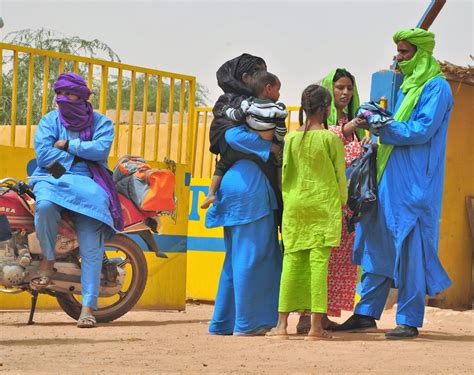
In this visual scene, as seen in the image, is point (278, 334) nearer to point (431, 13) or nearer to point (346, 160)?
point (346, 160)

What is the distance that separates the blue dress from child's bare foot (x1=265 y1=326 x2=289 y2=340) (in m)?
0.22

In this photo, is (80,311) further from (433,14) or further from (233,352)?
(433,14)

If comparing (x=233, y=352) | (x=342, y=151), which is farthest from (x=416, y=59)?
(x=233, y=352)

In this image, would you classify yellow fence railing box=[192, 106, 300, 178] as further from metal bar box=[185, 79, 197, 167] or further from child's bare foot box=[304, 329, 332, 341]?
child's bare foot box=[304, 329, 332, 341]

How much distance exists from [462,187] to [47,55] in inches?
169

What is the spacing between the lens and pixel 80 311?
28.7ft

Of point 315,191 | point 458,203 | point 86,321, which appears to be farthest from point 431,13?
point 86,321

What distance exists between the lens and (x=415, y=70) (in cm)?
796

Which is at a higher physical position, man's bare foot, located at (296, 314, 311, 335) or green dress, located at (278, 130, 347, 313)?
green dress, located at (278, 130, 347, 313)

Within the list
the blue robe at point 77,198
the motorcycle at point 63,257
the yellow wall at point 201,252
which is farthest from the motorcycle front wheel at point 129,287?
the yellow wall at point 201,252

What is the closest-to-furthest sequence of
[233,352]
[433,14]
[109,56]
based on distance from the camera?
[233,352]
[433,14]
[109,56]

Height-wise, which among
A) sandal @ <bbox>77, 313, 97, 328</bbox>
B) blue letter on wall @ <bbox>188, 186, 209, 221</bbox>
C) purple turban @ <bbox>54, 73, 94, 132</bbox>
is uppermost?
purple turban @ <bbox>54, 73, 94, 132</bbox>

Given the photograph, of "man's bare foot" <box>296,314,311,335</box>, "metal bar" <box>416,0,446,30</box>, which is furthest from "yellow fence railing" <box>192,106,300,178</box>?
"man's bare foot" <box>296,314,311,335</box>

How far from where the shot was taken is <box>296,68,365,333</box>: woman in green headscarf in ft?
26.4
